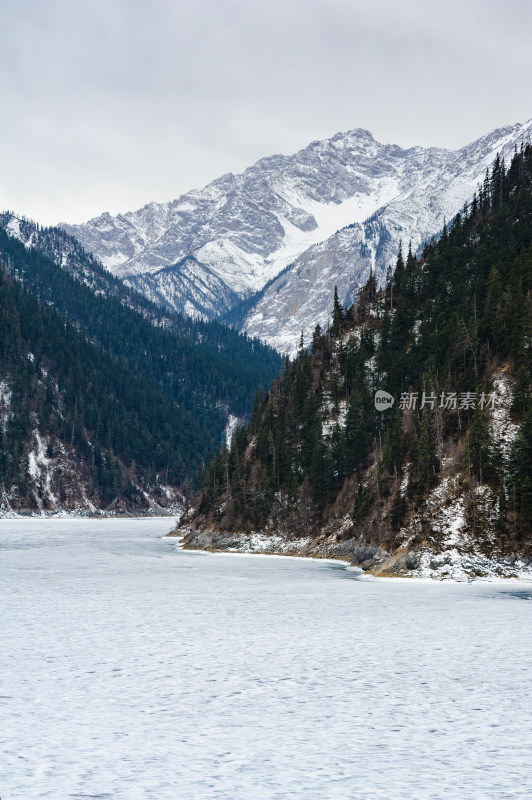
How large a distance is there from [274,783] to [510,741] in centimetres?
717

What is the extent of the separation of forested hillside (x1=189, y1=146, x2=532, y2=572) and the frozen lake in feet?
64.0

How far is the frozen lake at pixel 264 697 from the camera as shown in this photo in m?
16.9

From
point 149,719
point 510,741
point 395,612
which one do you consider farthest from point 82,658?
point 395,612

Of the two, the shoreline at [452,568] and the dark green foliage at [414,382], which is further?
the dark green foliage at [414,382]

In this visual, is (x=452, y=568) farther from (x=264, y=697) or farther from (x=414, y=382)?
(x=264, y=697)

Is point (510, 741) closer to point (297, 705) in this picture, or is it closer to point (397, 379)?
point (297, 705)

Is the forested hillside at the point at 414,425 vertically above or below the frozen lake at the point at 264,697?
above

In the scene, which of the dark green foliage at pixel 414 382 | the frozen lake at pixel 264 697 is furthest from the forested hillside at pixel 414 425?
the frozen lake at pixel 264 697

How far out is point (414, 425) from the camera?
88438mm

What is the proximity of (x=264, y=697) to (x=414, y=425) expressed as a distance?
66899mm

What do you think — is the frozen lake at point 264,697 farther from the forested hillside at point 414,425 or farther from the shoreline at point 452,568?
the forested hillside at point 414,425

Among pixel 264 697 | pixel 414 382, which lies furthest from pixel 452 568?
pixel 264 697

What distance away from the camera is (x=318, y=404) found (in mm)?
116625

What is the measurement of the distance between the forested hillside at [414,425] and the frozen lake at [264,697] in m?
19.5
